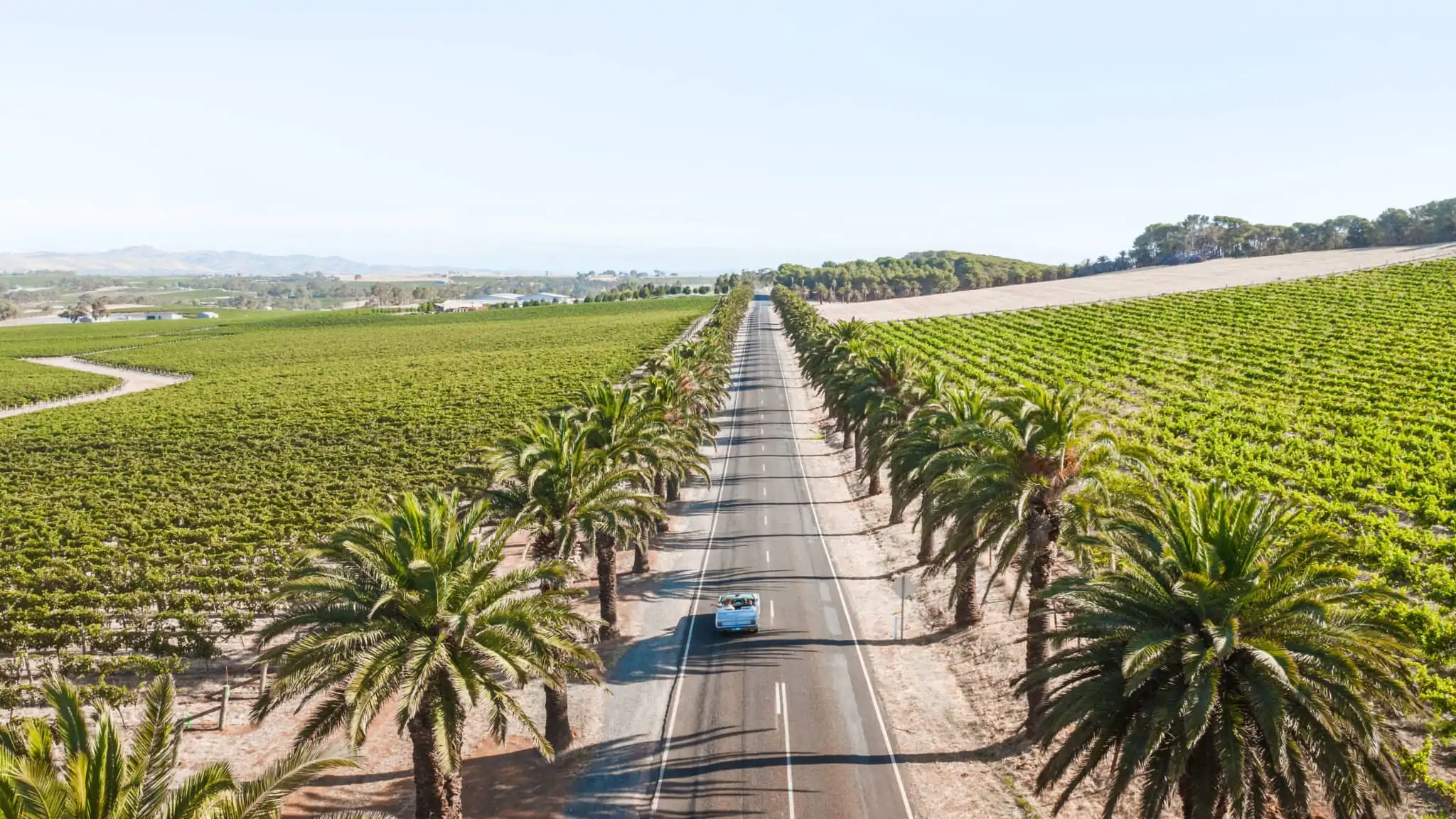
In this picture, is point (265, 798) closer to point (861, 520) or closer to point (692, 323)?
point (861, 520)

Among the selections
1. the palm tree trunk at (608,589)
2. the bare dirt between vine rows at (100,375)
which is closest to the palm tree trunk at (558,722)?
the palm tree trunk at (608,589)

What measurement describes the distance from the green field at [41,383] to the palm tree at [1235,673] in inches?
4816

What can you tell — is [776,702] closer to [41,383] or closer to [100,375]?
[41,383]

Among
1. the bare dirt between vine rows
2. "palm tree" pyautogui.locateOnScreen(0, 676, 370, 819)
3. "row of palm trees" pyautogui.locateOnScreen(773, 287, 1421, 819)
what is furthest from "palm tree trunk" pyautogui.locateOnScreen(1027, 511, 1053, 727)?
the bare dirt between vine rows

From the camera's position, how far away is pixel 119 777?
955 cm

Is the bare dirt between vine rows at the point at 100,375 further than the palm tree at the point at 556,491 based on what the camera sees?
Yes

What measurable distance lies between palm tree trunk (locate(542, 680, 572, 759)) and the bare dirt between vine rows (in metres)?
94.3

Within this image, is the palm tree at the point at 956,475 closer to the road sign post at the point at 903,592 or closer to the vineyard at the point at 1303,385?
the road sign post at the point at 903,592

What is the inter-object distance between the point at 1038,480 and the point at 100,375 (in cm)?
14367

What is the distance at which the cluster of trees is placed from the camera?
144 m

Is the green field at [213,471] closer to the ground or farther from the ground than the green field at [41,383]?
closer to the ground

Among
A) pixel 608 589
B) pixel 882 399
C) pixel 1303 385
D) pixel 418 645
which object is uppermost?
pixel 882 399

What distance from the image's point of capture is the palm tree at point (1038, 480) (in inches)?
808

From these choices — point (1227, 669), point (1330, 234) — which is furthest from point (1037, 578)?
point (1330, 234)
